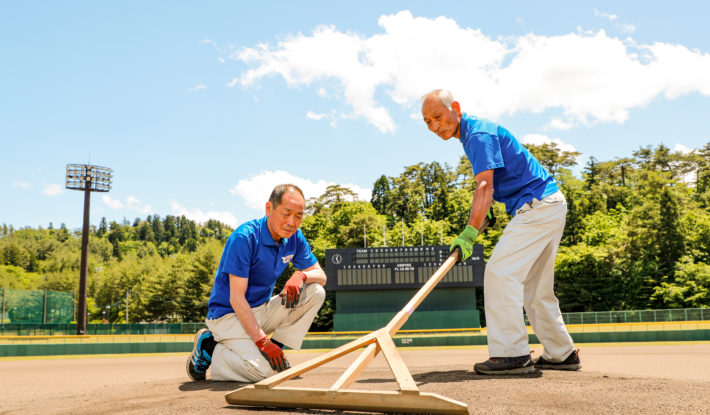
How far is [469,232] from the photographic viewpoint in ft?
12.4

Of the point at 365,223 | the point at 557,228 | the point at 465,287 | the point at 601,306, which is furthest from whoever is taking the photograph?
the point at 365,223

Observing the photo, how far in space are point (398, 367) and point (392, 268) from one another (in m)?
19.4

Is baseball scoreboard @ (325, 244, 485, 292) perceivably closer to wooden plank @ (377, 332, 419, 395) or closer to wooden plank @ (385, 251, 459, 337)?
wooden plank @ (385, 251, 459, 337)

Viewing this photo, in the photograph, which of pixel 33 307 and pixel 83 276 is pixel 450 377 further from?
pixel 33 307

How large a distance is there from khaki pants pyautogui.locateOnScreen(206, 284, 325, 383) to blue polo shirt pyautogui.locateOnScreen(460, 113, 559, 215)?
5.32 feet

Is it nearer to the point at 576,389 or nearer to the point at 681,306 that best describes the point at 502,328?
the point at 576,389

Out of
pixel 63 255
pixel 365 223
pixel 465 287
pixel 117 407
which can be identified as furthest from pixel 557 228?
pixel 63 255

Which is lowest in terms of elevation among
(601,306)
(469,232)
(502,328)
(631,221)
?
(601,306)

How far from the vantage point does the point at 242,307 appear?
3.62 metres

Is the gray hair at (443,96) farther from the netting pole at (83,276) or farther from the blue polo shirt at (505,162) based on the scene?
the netting pole at (83,276)

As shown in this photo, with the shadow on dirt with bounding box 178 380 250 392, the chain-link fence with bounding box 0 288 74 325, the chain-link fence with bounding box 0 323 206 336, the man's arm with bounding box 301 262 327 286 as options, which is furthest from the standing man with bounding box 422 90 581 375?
the chain-link fence with bounding box 0 288 74 325

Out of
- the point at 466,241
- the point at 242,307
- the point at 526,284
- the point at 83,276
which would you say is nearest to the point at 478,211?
the point at 466,241

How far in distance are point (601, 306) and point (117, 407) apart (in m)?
39.5

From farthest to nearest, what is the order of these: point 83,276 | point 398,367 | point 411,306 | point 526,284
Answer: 1. point 83,276
2. point 526,284
3. point 411,306
4. point 398,367
